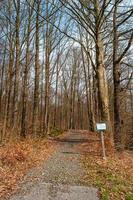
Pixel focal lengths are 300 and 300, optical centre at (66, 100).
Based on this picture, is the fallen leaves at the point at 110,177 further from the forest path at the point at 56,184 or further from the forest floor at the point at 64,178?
the forest path at the point at 56,184

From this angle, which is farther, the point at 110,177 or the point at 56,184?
the point at 110,177

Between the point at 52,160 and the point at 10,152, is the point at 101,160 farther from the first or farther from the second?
the point at 10,152

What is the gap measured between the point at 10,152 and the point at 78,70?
37190 mm

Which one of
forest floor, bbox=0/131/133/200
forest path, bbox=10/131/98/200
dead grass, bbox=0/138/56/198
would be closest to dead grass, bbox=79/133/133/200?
forest floor, bbox=0/131/133/200

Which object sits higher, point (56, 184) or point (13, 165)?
point (13, 165)

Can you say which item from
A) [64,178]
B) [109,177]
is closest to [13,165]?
[64,178]

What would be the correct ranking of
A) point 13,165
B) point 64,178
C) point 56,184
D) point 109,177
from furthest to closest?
1. point 13,165
2. point 109,177
3. point 64,178
4. point 56,184

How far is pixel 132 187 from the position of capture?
308 inches

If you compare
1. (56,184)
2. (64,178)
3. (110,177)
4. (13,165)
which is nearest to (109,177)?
(110,177)

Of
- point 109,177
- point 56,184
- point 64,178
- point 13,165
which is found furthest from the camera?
point 13,165

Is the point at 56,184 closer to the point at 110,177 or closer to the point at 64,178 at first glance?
the point at 64,178

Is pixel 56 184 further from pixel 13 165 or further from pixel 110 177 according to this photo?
pixel 13 165

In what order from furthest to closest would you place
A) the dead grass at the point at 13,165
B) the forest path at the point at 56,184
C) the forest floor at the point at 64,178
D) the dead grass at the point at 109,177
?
the dead grass at the point at 13,165 → the dead grass at the point at 109,177 → the forest floor at the point at 64,178 → the forest path at the point at 56,184

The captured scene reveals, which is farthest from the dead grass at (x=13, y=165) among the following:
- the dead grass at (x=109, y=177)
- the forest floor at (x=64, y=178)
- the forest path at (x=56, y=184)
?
the dead grass at (x=109, y=177)
